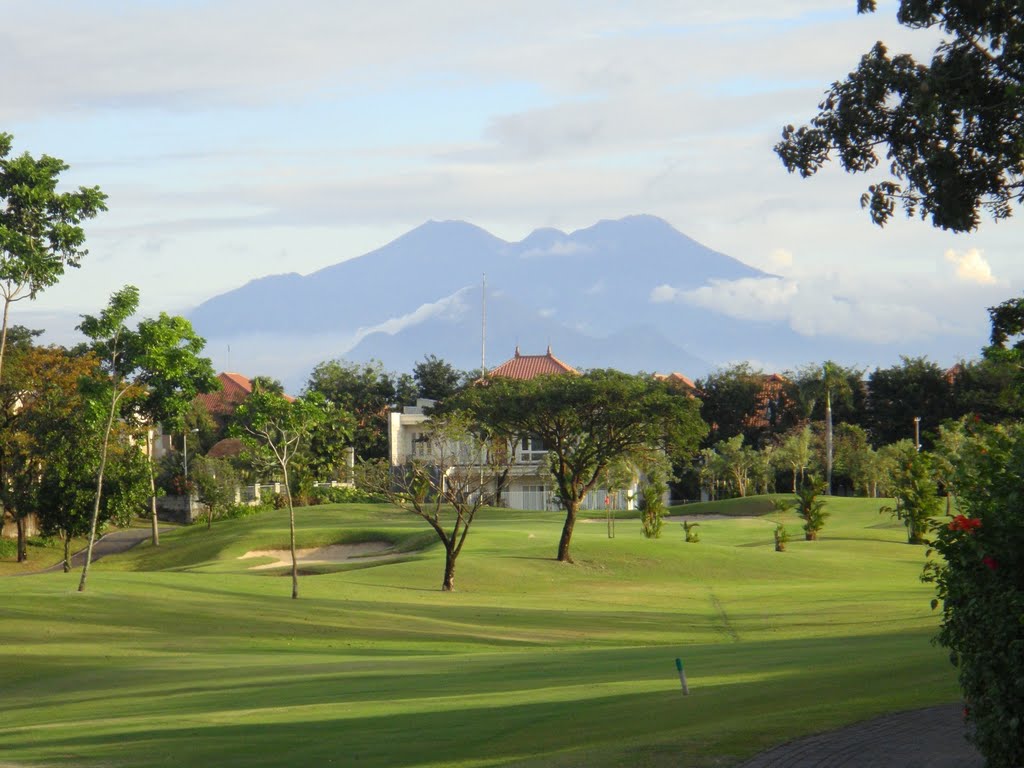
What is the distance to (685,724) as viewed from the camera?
1430 centimetres

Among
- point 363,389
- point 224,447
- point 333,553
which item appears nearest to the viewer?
point 333,553

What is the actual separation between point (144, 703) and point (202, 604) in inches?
619

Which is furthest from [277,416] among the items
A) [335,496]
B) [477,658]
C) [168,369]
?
[335,496]

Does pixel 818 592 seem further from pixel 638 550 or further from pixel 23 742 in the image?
pixel 23 742

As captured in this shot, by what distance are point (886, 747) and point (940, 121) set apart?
8397mm

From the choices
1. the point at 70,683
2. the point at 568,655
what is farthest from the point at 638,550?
the point at 70,683

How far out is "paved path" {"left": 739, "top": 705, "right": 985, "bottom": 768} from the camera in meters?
11.4

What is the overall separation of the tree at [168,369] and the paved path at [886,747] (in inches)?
1166

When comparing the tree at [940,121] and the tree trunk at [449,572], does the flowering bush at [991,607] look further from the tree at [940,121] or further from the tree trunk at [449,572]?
the tree trunk at [449,572]

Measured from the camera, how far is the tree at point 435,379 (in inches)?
4732

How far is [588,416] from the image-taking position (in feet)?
167

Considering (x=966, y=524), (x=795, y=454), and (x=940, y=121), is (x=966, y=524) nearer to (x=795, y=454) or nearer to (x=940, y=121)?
(x=940, y=121)

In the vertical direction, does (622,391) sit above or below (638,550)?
above

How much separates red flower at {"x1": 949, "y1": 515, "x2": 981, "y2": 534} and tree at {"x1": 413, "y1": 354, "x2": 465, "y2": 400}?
108 metres
